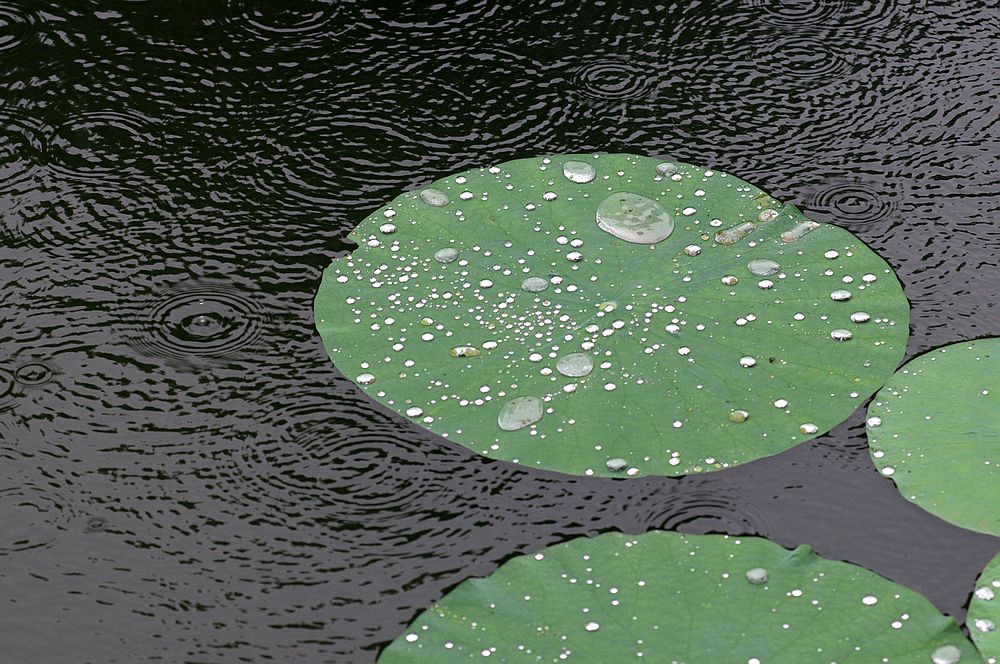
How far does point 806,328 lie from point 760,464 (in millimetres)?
315

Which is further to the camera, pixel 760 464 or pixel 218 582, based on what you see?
pixel 760 464

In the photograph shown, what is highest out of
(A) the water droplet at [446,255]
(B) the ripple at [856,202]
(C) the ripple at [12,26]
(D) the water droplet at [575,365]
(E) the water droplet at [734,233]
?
(C) the ripple at [12,26]

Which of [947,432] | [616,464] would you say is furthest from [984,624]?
[616,464]

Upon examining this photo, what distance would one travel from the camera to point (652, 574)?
177 cm

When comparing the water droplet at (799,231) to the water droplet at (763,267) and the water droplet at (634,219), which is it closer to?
the water droplet at (763,267)

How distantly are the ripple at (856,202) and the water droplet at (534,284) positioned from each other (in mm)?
599

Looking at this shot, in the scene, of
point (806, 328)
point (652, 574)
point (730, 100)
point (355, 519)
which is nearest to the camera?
point (652, 574)

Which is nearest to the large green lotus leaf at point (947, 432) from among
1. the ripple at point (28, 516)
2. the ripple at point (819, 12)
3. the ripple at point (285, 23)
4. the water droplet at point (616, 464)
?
the water droplet at point (616, 464)

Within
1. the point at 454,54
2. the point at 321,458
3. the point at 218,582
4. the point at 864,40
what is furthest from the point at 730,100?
the point at 218,582

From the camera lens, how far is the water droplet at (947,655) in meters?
1.63

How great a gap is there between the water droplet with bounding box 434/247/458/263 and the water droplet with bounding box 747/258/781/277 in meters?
0.57

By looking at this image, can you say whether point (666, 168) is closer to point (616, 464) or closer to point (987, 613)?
point (616, 464)

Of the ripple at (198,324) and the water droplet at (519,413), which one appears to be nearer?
the water droplet at (519,413)

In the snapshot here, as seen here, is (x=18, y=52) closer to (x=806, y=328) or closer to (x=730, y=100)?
(x=730, y=100)
